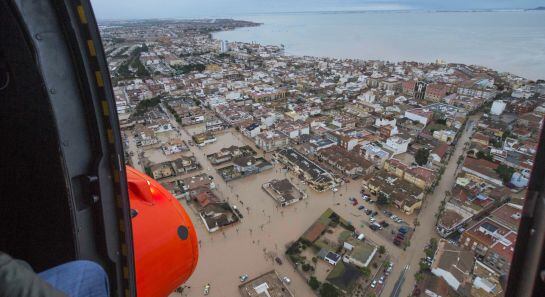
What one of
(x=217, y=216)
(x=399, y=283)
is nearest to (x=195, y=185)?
(x=217, y=216)

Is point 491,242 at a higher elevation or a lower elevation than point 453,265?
higher

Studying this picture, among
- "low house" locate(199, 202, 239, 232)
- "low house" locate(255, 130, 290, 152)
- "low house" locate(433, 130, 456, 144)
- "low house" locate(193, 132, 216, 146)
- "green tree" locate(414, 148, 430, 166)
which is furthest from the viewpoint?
"low house" locate(433, 130, 456, 144)

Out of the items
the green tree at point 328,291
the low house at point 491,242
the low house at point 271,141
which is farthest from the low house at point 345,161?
the green tree at point 328,291

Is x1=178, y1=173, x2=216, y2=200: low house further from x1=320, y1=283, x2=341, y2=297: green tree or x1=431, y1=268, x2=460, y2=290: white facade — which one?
x1=431, y1=268, x2=460, y2=290: white facade

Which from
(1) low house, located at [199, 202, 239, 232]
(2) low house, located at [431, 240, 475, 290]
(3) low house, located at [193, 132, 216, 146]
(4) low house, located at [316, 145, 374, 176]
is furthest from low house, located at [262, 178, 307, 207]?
(3) low house, located at [193, 132, 216, 146]

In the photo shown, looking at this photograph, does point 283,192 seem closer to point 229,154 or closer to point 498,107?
point 229,154

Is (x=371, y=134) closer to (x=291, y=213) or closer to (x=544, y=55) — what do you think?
(x=291, y=213)
